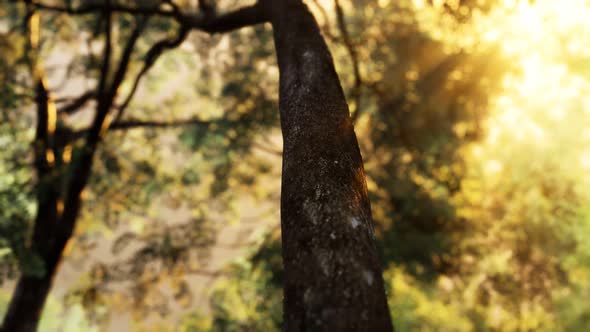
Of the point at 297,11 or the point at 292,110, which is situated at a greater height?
the point at 297,11

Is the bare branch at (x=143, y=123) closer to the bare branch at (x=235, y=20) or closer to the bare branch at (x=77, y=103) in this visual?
the bare branch at (x=77, y=103)

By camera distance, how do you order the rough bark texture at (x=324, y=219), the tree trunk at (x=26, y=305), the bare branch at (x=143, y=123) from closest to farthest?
the rough bark texture at (x=324, y=219) → the tree trunk at (x=26, y=305) → the bare branch at (x=143, y=123)

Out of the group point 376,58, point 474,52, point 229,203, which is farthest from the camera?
point 229,203

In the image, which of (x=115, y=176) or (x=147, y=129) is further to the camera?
(x=147, y=129)

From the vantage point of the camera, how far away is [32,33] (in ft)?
27.3

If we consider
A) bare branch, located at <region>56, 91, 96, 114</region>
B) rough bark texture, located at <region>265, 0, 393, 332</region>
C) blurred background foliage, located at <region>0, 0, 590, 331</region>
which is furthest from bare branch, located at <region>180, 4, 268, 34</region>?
bare branch, located at <region>56, 91, 96, 114</region>

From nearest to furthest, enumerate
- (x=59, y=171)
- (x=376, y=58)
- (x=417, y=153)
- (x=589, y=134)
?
(x=59, y=171)
(x=417, y=153)
(x=376, y=58)
(x=589, y=134)

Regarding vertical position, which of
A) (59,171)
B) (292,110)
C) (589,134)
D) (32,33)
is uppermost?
(589,134)

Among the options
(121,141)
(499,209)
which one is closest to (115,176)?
(121,141)

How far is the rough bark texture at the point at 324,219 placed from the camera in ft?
4.51

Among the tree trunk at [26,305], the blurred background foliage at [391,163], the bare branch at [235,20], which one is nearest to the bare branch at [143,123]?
the blurred background foliage at [391,163]

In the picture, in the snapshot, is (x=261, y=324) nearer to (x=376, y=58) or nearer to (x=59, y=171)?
(x=59, y=171)

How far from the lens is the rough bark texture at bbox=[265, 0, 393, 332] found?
1375mm

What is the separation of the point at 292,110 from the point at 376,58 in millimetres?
10745
